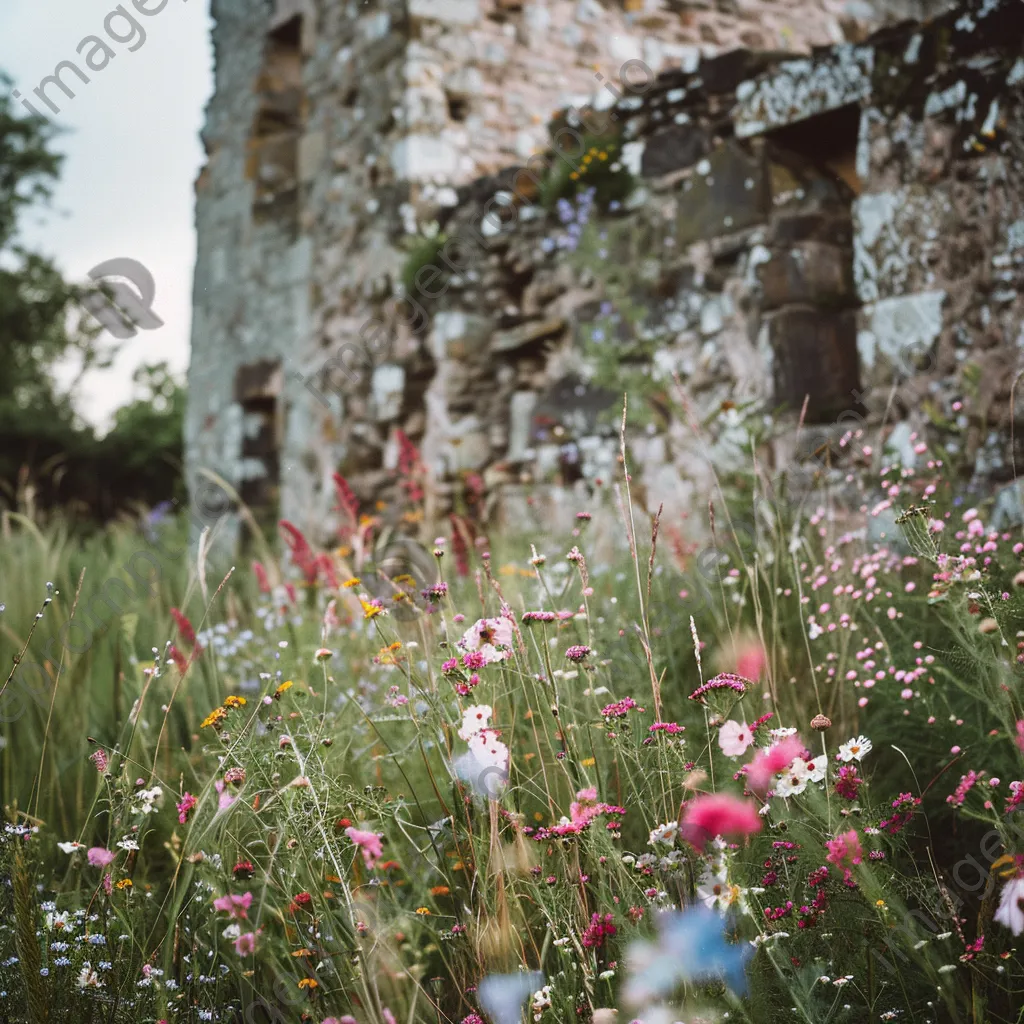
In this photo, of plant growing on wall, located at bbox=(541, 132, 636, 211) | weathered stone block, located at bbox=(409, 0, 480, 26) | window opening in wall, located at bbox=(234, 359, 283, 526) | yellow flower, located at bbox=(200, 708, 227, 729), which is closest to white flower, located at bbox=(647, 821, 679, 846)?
yellow flower, located at bbox=(200, 708, 227, 729)

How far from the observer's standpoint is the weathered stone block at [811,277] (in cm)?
385

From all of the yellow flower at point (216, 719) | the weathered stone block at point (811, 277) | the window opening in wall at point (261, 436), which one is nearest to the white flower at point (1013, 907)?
the yellow flower at point (216, 719)

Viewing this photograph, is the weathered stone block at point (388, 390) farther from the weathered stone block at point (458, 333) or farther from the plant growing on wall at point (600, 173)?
the plant growing on wall at point (600, 173)

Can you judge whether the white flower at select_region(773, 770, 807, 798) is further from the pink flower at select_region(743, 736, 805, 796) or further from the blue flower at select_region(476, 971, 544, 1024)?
the blue flower at select_region(476, 971, 544, 1024)

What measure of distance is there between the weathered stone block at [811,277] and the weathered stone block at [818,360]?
0.06 meters

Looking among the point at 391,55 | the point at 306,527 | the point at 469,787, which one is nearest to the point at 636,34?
the point at 391,55

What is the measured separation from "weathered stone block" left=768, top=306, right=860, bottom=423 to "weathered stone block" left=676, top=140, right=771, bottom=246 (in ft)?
1.61

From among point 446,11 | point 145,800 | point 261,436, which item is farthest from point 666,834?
point 261,436

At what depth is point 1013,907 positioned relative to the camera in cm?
129

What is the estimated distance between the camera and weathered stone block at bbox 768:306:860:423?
12.4ft

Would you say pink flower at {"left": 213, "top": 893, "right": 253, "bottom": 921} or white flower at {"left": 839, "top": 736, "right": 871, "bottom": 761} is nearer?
pink flower at {"left": 213, "top": 893, "right": 253, "bottom": 921}

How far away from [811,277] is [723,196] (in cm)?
55

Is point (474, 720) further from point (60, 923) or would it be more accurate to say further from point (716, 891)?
point (60, 923)

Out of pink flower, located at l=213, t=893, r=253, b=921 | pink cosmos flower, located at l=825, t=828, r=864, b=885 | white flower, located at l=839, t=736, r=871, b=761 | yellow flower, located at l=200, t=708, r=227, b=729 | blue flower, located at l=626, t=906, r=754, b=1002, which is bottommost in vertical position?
blue flower, located at l=626, t=906, r=754, b=1002
